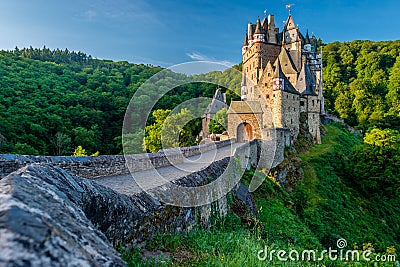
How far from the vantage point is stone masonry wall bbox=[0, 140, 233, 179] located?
6594 millimetres

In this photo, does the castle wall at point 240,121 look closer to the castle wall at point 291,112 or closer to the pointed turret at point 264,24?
the castle wall at point 291,112

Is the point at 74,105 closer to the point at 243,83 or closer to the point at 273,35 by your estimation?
the point at 243,83

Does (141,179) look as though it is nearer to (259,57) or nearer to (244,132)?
(244,132)

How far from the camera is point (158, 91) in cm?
3816

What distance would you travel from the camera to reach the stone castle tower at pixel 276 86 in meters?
32.3

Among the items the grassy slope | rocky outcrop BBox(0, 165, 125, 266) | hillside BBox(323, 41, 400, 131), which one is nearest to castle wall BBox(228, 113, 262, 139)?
the grassy slope

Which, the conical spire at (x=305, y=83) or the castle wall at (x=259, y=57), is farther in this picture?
the castle wall at (x=259, y=57)

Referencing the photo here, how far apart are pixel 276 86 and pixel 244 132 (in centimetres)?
626

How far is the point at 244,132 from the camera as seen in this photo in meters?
34.4

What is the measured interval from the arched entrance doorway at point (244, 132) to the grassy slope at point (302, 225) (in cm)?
626

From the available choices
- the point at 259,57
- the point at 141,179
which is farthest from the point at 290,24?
the point at 141,179

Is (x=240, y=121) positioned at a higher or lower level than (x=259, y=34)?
lower

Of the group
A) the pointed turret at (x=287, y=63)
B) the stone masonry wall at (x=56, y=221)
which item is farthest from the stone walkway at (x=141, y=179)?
the pointed turret at (x=287, y=63)

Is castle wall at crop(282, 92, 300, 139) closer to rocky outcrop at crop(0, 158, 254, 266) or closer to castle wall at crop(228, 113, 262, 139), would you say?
castle wall at crop(228, 113, 262, 139)
